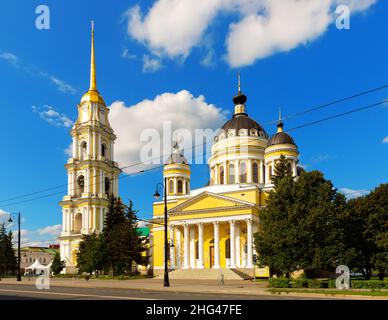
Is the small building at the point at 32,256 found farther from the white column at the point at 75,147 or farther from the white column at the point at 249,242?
the white column at the point at 249,242

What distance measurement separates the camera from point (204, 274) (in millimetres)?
52406

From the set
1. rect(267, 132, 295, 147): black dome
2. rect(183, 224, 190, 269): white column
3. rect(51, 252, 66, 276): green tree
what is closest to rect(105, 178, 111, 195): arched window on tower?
rect(51, 252, 66, 276): green tree

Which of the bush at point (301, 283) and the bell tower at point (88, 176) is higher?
the bell tower at point (88, 176)

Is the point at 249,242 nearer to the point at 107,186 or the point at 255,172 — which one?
the point at 255,172

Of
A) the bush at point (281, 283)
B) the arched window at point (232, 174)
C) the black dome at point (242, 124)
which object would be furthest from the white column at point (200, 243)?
the bush at point (281, 283)

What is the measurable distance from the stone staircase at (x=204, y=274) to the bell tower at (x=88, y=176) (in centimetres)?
2974

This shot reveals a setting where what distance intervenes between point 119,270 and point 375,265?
33914 mm

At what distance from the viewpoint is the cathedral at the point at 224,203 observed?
186 feet

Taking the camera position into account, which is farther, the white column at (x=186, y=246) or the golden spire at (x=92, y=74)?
the golden spire at (x=92, y=74)

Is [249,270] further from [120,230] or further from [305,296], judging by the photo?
[305,296]

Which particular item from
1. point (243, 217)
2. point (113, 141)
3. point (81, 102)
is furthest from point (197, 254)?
point (81, 102)

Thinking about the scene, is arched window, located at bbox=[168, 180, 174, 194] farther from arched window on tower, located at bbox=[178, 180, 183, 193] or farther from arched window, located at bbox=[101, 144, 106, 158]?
arched window, located at bbox=[101, 144, 106, 158]

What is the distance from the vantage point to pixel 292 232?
3597 cm
